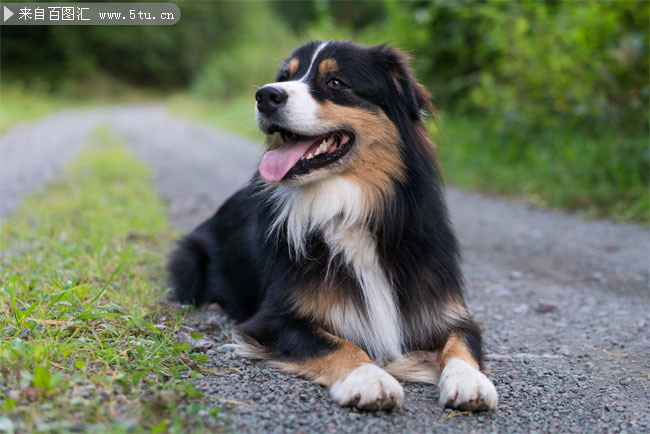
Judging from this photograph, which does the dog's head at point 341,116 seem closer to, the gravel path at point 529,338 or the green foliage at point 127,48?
the gravel path at point 529,338

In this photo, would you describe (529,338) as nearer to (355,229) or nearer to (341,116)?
(355,229)

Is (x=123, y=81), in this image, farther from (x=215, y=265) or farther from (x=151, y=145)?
(x=215, y=265)

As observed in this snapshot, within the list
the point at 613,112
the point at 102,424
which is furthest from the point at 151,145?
the point at 102,424

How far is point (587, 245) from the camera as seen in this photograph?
551 cm

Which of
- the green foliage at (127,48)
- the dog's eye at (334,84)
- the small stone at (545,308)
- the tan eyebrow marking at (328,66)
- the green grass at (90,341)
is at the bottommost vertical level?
the small stone at (545,308)

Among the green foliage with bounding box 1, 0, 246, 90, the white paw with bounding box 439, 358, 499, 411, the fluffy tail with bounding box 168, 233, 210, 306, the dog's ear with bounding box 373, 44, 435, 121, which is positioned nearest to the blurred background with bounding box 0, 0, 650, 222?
the dog's ear with bounding box 373, 44, 435, 121

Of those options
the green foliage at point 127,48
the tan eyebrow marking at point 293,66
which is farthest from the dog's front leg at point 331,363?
the green foliage at point 127,48

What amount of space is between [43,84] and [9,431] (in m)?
29.2

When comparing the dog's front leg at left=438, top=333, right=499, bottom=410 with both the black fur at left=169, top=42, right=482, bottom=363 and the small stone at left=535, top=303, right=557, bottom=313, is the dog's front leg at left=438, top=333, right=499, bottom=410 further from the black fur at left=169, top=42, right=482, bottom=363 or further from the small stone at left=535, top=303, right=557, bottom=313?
the small stone at left=535, top=303, right=557, bottom=313

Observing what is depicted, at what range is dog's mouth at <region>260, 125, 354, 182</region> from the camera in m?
2.97

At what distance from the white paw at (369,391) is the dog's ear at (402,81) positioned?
1421 millimetres

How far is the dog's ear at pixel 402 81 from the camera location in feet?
10.3

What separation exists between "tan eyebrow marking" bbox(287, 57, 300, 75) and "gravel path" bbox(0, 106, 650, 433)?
4.98 ft

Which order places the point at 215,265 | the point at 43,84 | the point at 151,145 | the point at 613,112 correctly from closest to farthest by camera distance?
the point at 215,265, the point at 613,112, the point at 151,145, the point at 43,84
